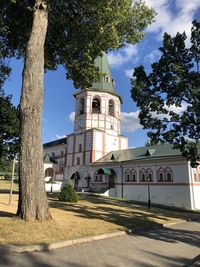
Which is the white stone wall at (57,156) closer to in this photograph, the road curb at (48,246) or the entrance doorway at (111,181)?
the entrance doorway at (111,181)

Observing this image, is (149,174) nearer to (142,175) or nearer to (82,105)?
(142,175)

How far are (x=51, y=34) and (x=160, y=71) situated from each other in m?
7.85

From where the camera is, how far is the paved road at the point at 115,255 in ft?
21.2

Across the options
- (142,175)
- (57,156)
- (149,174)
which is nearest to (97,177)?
(142,175)

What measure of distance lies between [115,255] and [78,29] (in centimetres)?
1306

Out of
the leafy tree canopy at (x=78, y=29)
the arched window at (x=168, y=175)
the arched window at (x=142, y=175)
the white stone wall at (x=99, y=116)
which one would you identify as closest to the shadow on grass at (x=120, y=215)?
the leafy tree canopy at (x=78, y=29)

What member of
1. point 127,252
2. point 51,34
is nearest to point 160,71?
point 51,34

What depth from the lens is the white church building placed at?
37.1 m

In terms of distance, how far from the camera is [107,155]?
51.2 metres

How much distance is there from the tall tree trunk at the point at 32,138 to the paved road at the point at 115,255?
250 centimetres

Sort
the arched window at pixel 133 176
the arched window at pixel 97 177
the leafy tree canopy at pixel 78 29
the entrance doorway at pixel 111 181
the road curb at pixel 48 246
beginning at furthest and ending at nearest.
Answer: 1. the arched window at pixel 97 177
2. the entrance doorway at pixel 111 181
3. the arched window at pixel 133 176
4. the leafy tree canopy at pixel 78 29
5. the road curb at pixel 48 246

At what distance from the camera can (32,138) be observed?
10.3m

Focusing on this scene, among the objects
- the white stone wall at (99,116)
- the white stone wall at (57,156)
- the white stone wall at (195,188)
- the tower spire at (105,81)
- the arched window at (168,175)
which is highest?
the tower spire at (105,81)

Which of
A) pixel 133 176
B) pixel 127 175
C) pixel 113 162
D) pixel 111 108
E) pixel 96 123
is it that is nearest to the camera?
pixel 133 176
